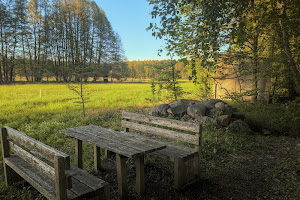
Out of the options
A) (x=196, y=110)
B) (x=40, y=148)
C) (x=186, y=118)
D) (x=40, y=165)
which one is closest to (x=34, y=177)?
(x=40, y=165)

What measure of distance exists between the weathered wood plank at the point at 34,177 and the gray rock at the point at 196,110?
221 inches

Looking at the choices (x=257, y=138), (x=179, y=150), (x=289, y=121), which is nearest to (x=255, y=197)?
(x=179, y=150)

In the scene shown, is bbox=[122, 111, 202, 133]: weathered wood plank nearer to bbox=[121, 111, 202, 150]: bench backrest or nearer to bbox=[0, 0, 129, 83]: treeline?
bbox=[121, 111, 202, 150]: bench backrest

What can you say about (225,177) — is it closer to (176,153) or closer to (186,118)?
(176,153)

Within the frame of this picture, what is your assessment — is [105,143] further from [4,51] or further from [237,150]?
[4,51]

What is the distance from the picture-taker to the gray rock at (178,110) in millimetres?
7887

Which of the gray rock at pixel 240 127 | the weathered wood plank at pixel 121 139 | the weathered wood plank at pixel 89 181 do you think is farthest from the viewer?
the gray rock at pixel 240 127

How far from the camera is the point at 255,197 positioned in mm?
3242

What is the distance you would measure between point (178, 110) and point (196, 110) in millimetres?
742

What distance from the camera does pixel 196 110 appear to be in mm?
7555

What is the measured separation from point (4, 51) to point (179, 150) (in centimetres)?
3355

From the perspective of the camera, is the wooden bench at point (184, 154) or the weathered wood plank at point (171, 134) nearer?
the wooden bench at point (184, 154)

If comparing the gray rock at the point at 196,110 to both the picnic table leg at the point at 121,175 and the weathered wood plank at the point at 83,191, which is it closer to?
the picnic table leg at the point at 121,175

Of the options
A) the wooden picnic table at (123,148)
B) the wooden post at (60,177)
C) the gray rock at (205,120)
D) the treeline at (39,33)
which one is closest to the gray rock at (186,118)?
the gray rock at (205,120)
